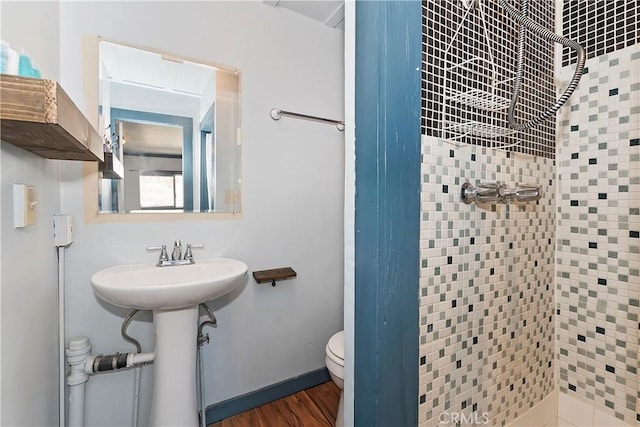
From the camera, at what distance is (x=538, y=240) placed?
0.97m

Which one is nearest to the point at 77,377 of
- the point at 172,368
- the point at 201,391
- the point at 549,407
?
the point at 172,368

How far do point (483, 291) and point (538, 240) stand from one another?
33 cm

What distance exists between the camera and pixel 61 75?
120 centimetres

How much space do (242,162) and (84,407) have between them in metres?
1.28

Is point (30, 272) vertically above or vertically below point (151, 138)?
below

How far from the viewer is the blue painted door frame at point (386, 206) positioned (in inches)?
24.0

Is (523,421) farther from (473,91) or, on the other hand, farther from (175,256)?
(175,256)

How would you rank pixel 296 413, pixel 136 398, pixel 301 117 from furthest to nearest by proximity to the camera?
pixel 301 117 → pixel 296 413 → pixel 136 398

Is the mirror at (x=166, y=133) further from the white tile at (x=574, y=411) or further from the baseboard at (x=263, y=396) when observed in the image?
the white tile at (x=574, y=411)

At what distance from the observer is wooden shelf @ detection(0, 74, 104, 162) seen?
20.3 inches

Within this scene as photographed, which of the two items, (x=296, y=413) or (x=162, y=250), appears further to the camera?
(x=296, y=413)

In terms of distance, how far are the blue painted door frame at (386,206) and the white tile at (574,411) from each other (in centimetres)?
75

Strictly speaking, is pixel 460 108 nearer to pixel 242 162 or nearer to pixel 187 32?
pixel 242 162

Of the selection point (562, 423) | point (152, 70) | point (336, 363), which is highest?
point (152, 70)
